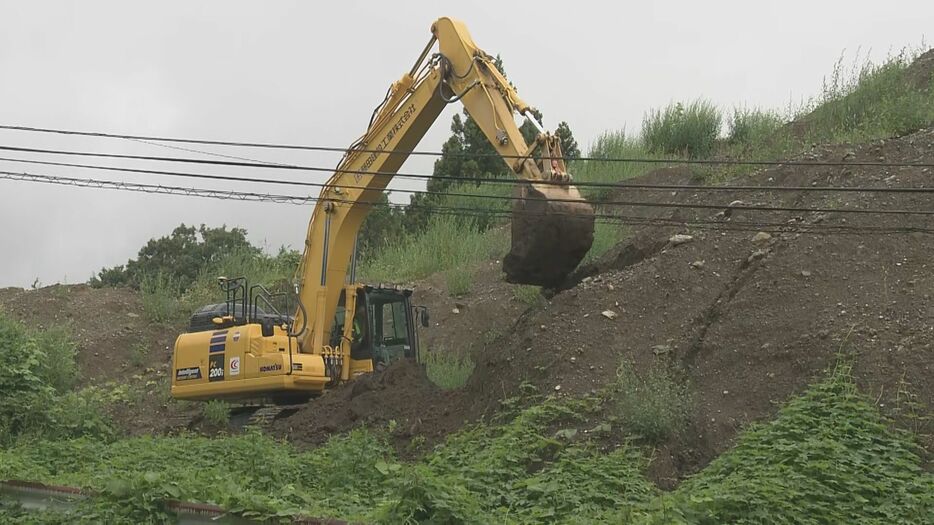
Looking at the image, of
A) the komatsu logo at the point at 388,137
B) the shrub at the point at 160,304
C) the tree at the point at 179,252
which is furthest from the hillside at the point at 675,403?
the tree at the point at 179,252

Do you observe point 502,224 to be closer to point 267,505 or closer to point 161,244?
point 267,505

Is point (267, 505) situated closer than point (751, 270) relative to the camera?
Yes

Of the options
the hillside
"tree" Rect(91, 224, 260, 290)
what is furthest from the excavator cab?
"tree" Rect(91, 224, 260, 290)

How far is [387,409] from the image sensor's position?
15.8 meters

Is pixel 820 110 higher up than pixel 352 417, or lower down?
higher up

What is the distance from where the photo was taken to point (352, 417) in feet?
52.3

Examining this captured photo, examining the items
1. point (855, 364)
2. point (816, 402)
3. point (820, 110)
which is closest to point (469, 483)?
point (816, 402)

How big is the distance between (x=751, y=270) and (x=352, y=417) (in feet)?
18.7

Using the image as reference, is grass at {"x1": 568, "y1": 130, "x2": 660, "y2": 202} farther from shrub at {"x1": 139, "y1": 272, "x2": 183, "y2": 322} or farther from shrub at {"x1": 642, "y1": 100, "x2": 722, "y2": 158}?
shrub at {"x1": 139, "y1": 272, "x2": 183, "y2": 322}

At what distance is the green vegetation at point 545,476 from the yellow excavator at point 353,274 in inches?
113

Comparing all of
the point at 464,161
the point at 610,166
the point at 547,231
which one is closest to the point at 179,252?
the point at 464,161

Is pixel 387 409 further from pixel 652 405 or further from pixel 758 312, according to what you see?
pixel 758 312

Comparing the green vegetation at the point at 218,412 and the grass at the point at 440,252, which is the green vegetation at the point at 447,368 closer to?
the green vegetation at the point at 218,412

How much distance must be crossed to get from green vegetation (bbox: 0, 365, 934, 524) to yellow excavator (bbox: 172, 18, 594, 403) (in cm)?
287
